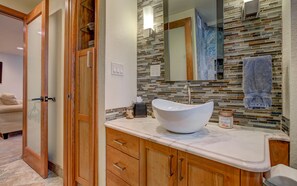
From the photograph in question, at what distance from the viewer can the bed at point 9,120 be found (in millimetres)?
3207

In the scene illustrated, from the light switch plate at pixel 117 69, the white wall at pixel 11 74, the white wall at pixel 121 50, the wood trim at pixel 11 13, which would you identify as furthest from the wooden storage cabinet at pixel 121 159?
the white wall at pixel 11 74

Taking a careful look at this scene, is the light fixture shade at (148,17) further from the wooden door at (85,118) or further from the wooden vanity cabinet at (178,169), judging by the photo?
the wooden vanity cabinet at (178,169)

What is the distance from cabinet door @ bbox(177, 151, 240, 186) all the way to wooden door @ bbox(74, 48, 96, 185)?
0.85 m

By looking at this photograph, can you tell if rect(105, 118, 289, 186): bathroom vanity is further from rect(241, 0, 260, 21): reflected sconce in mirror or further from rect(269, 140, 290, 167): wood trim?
rect(241, 0, 260, 21): reflected sconce in mirror

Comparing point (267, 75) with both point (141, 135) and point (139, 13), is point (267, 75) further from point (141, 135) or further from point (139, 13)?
point (139, 13)

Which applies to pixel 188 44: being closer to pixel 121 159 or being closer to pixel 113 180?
pixel 121 159

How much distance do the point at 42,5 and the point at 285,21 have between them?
2.34 m

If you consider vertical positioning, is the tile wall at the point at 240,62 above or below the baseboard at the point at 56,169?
above

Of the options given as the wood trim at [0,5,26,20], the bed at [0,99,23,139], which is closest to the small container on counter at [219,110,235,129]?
the wood trim at [0,5,26,20]

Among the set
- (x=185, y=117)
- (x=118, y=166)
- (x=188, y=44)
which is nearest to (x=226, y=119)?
(x=185, y=117)

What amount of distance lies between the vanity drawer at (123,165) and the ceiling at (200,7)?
4.04 ft

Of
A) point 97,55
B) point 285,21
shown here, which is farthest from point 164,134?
point 285,21

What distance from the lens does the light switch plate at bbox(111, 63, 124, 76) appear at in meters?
1.37

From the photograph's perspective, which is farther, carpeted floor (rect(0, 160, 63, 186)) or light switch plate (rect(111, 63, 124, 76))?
carpeted floor (rect(0, 160, 63, 186))
